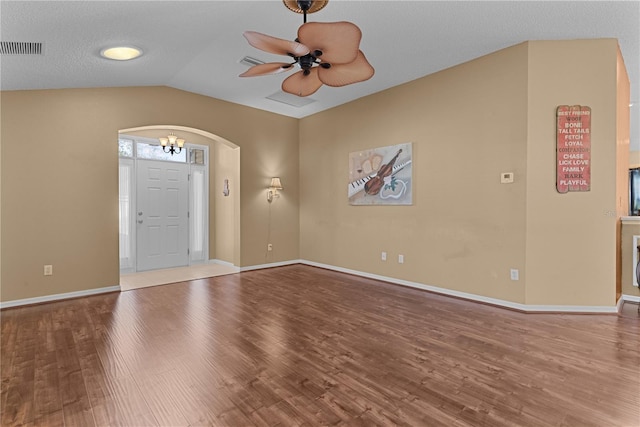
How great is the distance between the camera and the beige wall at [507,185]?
3.61 m

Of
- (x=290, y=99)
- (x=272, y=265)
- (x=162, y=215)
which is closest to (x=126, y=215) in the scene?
(x=162, y=215)

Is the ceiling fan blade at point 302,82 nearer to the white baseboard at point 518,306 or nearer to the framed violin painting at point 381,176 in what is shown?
Answer: the framed violin painting at point 381,176

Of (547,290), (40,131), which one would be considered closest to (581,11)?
(547,290)

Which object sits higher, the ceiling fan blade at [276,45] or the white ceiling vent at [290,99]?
the white ceiling vent at [290,99]

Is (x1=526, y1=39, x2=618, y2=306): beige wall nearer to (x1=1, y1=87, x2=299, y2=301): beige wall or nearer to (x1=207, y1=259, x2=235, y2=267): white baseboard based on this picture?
(x1=1, y1=87, x2=299, y2=301): beige wall

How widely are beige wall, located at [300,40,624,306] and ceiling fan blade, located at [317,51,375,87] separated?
2.33 meters

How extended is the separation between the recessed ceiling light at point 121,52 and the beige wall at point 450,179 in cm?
351

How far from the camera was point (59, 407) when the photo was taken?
1951mm

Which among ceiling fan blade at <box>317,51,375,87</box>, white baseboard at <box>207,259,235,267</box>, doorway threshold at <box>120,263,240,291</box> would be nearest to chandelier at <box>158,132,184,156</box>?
doorway threshold at <box>120,263,240,291</box>

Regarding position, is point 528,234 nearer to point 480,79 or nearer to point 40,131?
point 480,79

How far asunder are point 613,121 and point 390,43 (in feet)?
8.68

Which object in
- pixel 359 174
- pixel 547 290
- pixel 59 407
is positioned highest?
pixel 359 174

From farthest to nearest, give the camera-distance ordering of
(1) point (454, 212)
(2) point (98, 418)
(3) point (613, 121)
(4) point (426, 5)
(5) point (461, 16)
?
(1) point (454, 212) → (3) point (613, 121) → (5) point (461, 16) → (4) point (426, 5) → (2) point (98, 418)

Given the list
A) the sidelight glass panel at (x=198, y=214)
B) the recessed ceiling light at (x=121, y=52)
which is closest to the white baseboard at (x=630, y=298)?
the recessed ceiling light at (x=121, y=52)
